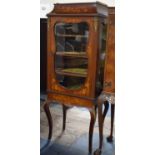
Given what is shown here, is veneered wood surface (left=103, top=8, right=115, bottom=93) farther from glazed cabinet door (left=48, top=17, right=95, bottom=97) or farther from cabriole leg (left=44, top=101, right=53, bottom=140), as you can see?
cabriole leg (left=44, top=101, right=53, bottom=140)

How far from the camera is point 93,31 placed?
1758mm

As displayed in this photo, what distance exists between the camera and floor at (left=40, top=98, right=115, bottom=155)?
2.10 meters

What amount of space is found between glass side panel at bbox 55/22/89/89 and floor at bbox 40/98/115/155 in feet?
1.87

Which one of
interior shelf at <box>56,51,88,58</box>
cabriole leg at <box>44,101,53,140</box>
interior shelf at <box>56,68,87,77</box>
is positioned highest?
interior shelf at <box>56,51,88,58</box>

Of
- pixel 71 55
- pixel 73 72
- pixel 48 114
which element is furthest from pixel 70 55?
pixel 48 114

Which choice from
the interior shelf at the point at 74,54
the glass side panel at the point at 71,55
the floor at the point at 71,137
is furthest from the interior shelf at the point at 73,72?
the floor at the point at 71,137

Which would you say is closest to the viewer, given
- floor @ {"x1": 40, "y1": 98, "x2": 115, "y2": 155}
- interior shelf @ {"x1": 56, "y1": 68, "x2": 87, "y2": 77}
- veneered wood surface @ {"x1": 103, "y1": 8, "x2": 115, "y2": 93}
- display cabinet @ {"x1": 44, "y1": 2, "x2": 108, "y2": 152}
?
veneered wood surface @ {"x1": 103, "y1": 8, "x2": 115, "y2": 93}

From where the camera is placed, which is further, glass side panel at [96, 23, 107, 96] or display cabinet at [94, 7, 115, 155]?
glass side panel at [96, 23, 107, 96]

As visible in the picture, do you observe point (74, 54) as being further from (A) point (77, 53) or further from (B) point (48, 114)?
(B) point (48, 114)

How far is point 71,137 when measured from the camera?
2336 millimetres

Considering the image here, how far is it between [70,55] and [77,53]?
0.08 m

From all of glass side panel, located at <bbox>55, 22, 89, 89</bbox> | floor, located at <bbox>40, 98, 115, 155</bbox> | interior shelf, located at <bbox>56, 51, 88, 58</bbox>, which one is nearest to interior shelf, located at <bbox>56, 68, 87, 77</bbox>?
glass side panel, located at <bbox>55, 22, 89, 89</bbox>
